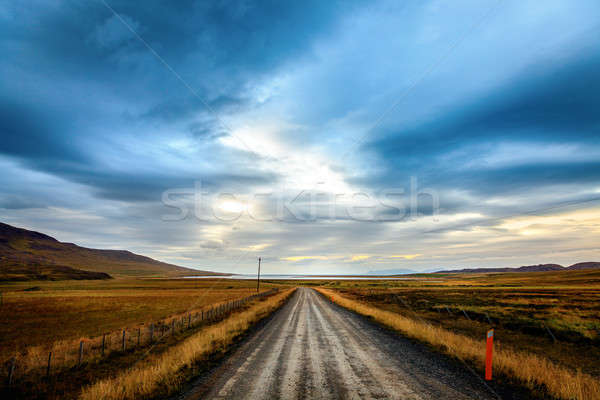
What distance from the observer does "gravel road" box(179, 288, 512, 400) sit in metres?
7.68

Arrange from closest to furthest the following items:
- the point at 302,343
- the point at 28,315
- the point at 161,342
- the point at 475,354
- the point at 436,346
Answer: the point at 475,354 < the point at 436,346 < the point at 302,343 < the point at 161,342 < the point at 28,315

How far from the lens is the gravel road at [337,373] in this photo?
7676mm

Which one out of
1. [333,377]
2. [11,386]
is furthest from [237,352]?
[11,386]

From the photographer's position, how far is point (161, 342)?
55.3 ft

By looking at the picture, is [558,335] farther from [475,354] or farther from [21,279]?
[21,279]

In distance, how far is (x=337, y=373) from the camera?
9.41 meters

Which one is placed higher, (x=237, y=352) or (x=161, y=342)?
(x=237, y=352)

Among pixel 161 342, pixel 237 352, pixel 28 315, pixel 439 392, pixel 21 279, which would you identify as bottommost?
pixel 21 279

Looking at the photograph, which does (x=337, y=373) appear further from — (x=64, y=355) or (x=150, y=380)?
(x=64, y=355)

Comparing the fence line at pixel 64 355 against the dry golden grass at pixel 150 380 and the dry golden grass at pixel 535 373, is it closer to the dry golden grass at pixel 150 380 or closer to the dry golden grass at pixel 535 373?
the dry golden grass at pixel 150 380

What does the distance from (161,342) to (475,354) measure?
→ 1572 cm

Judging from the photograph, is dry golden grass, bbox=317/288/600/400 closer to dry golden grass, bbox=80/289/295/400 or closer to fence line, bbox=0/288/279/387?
dry golden grass, bbox=80/289/295/400

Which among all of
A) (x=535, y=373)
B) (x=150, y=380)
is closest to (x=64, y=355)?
(x=150, y=380)

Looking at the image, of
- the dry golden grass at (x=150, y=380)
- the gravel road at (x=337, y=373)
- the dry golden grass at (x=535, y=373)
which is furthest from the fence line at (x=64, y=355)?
the dry golden grass at (x=535, y=373)
